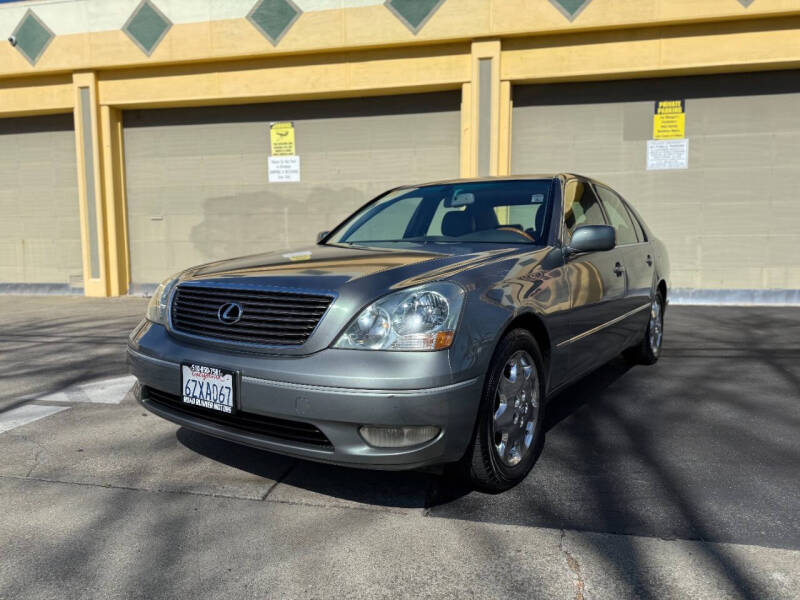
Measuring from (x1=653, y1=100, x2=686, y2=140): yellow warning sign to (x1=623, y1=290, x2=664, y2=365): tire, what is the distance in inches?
175

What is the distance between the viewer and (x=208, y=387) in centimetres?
246

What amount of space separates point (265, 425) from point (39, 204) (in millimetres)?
10724

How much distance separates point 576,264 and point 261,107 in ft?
26.3

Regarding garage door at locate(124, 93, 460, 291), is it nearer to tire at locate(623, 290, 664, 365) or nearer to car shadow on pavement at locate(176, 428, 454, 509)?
tire at locate(623, 290, 664, 365)

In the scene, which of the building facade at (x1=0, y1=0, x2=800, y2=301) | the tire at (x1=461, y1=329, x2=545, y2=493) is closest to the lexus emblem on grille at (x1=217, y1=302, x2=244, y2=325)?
the tire at (x1=461, y1=329, x2=545, y2=493)

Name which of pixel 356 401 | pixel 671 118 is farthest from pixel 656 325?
pixel 671 118

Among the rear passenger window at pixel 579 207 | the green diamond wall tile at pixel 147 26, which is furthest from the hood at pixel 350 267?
the green diamond wall tile at pixel 147 26

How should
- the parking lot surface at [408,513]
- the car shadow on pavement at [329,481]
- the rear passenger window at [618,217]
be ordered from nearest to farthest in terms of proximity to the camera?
the parking lot surface at [408,513] < the car shadow on pavement at [329,481] < the rear passenger window at [618,217]

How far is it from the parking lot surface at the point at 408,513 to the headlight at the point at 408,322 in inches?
28.7

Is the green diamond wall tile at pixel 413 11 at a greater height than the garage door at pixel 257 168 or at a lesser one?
greater

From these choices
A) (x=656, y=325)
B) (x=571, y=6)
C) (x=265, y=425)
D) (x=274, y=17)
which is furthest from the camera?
(x=274, y=17)

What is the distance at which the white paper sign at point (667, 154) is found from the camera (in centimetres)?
870

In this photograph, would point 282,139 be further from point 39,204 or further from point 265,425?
point 265,425

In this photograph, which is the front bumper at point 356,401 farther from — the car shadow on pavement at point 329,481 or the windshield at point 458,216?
the windshield at point 458,216
